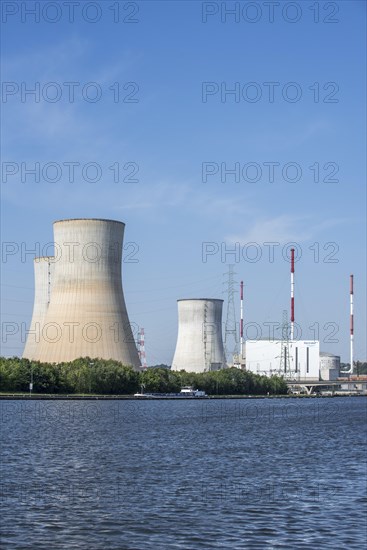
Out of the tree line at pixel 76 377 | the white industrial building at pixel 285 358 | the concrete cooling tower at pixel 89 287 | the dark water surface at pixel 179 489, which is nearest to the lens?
the dark water surface at pixel 179 489

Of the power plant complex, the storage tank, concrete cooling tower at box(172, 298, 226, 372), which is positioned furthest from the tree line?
the storage tank

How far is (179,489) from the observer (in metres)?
18.3

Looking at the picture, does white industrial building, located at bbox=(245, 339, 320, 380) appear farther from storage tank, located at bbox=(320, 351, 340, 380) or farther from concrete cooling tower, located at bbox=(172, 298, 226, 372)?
concrete cooling tower, located at bbox=(172, 298, 226, 372)

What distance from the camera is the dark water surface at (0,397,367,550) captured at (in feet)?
45.0

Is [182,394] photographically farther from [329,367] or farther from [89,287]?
[329,367]

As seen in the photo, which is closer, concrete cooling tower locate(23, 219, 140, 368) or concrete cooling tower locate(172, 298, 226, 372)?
concrete cooling tower locate(23, 219, 140, 368)

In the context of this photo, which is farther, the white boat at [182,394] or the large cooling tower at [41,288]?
the large cooling tower at [41,288]

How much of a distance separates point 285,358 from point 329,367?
12121 mm

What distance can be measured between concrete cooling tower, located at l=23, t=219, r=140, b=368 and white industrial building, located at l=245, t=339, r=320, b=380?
1979 inches

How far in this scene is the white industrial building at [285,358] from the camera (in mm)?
106438

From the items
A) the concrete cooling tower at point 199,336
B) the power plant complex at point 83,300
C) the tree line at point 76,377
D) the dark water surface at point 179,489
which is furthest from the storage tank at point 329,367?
the dark water surface at point 179,489

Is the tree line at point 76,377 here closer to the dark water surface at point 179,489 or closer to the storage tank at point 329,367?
the dark water surface at point 179,489

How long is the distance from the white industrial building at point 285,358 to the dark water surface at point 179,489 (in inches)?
2806

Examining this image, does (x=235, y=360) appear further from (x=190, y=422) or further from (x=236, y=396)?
(x=190, y=422)
